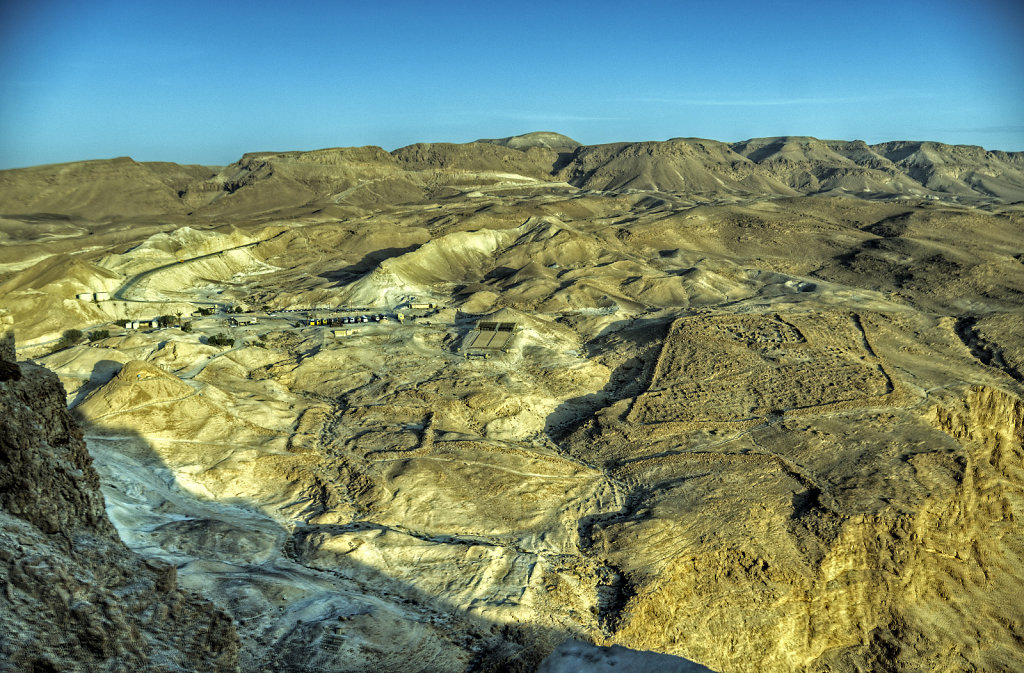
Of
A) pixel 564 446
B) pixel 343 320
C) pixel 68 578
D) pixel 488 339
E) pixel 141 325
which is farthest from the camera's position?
pixel 343 320

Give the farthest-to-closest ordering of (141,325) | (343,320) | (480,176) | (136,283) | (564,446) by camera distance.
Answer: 1. (480,176)
2. (136,283)
3. (343,320)
4. (141,325)
5. (564,446)

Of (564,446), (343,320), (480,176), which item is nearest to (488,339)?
(343,320)

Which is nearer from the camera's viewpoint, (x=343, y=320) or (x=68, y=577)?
(x=68, y=577)

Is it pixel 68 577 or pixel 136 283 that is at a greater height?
pixel 68 577

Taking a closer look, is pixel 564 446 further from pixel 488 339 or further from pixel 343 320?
pixel 343 320

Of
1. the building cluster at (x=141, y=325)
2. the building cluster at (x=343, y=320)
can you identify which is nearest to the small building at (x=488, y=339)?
the building cluster at (x=343, y=320)

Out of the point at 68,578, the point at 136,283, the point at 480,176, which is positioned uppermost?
the point at 68,578

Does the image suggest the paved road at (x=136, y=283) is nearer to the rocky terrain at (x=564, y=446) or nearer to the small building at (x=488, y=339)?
the rocky terrain at (x=564, y=446)
